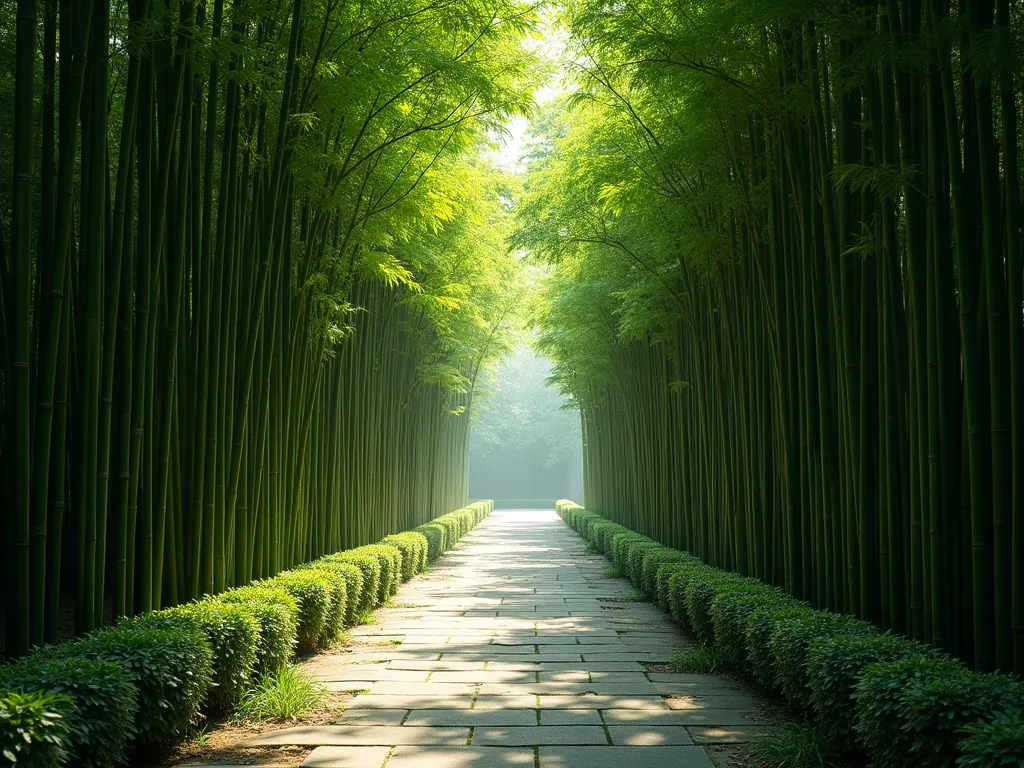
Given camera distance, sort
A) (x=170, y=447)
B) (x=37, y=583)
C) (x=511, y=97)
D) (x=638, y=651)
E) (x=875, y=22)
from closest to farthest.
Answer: (x=37, y=583) → (x=875, y=22) → (x=170, y=447) → (x=638, y=651) → (x=511, y=97)

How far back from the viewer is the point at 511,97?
611cm

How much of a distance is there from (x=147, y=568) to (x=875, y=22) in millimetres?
3845

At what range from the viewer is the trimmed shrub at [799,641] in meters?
3.44

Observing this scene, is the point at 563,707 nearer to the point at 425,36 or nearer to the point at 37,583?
the point at 37,583

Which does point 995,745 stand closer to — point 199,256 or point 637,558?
point 199,256

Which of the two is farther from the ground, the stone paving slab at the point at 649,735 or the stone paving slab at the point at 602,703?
the stone paving slab at the point at 649,735

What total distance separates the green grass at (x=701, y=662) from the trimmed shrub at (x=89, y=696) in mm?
2985

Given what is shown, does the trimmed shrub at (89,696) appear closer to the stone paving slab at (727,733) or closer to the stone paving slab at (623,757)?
the stone paving slab at (623,757)

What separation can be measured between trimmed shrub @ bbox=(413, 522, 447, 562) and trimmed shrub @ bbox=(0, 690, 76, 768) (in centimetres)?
868

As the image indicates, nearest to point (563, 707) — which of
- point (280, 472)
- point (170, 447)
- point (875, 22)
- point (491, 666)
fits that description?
point (491, 666)

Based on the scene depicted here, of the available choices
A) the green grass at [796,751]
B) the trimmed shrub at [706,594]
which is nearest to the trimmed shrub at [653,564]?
the trimmed shrub at [706,594]

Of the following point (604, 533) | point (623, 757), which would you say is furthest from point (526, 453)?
point (623, 757)

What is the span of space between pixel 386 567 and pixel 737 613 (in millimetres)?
3726

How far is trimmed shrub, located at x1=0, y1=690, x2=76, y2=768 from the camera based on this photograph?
206cm
